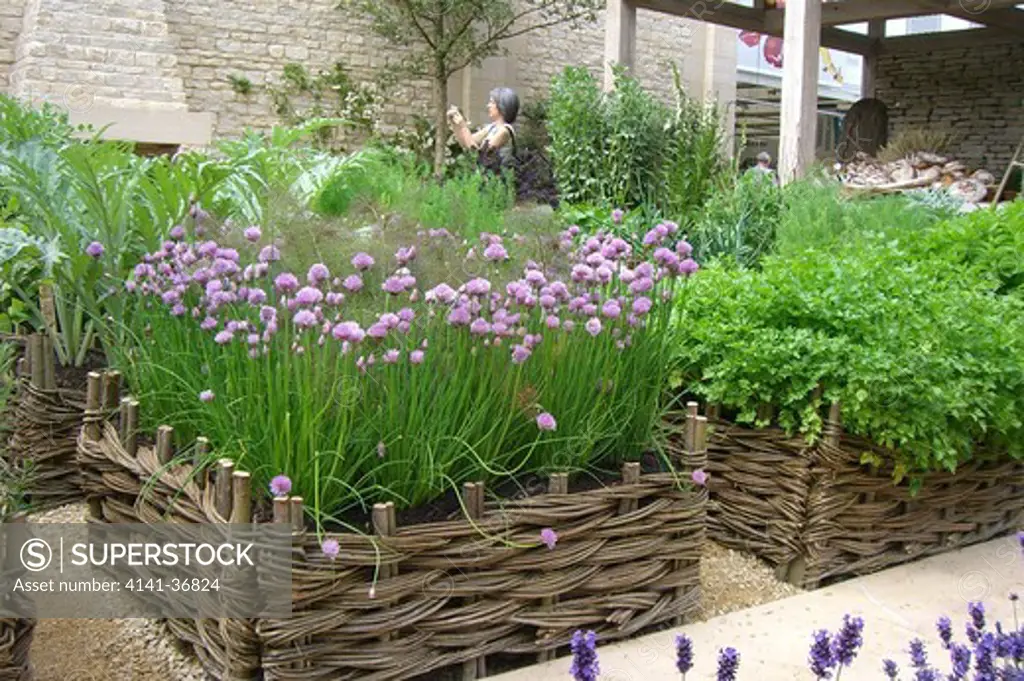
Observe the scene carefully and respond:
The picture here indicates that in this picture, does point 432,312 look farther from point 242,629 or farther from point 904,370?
point 904,370

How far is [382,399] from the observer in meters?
2.31

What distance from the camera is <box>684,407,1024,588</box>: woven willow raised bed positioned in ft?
9.87

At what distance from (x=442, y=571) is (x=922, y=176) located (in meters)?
8.94

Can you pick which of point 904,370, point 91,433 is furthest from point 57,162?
point 904,370

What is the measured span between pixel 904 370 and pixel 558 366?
1016mm

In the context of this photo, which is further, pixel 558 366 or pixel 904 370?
pixel 904 370

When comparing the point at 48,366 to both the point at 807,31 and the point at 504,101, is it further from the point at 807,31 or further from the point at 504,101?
the point at 807,31

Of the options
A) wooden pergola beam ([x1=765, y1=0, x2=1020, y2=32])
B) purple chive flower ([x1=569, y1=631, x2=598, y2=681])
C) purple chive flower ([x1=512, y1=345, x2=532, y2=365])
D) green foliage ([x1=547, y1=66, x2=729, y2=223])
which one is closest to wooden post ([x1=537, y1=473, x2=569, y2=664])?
purple chive flower ([x1=512, y1=345, x2=532, y2=365])

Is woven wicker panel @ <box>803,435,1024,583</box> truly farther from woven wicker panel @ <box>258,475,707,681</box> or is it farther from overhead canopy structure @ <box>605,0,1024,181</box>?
overhead canopy structure @ <box>605,0,1024,181</box>

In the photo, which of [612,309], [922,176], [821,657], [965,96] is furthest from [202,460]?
[965,96]

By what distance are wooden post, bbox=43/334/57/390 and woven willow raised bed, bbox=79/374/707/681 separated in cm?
55

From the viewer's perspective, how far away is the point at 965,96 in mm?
14547

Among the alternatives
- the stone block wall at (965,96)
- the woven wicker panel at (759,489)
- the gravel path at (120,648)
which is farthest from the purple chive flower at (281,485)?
the stone block wall at (965,96)

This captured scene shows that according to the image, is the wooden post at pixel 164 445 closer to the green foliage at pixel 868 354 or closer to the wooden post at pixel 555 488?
the wooden post at pixel 555 488
